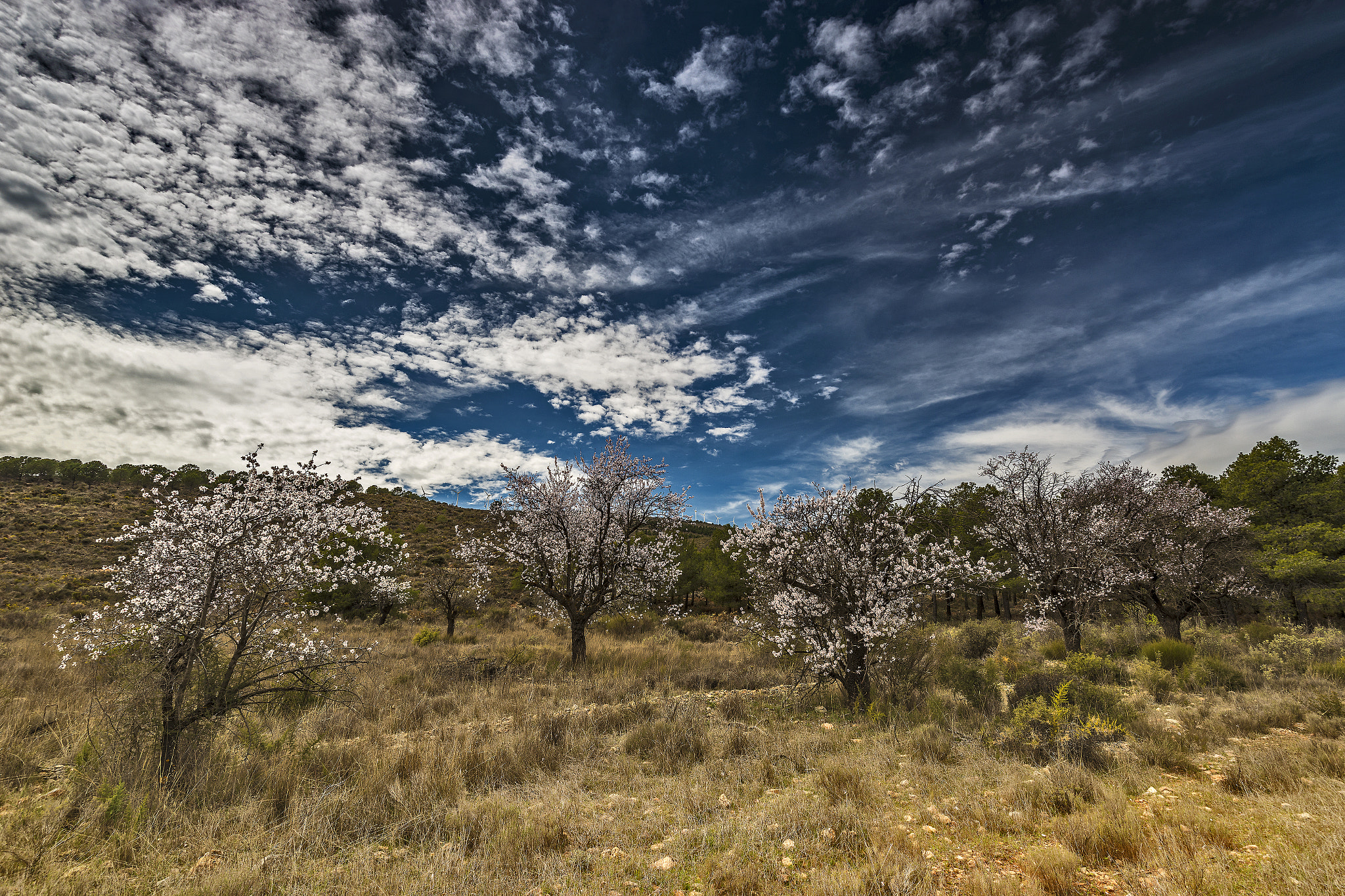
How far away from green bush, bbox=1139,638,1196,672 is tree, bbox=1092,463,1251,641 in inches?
136

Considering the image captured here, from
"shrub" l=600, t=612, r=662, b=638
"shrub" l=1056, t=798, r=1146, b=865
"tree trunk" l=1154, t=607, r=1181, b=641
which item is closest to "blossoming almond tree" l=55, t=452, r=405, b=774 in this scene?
"shrub" l=1056, t=798, r=1146, b=865

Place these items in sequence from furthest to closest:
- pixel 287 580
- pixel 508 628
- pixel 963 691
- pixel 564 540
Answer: pixel 508 628 → pixel 564 540 → pixel 963 691 → pixel 287 580

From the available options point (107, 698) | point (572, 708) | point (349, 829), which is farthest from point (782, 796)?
point (107, 698)

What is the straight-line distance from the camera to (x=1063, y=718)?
8.62 metres

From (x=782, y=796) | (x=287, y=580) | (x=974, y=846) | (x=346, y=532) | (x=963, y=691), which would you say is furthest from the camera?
(x=963, y=691)

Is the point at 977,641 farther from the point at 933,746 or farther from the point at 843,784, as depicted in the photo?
the point at 843,784

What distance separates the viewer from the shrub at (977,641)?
18.8 metres

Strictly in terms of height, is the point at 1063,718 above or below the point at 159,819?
above

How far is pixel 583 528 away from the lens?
62.2ft

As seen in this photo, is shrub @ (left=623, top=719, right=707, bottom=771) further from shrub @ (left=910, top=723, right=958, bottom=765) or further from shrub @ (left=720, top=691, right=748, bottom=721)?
shrub @ (left=910, top=723, right=958, bottom=765)

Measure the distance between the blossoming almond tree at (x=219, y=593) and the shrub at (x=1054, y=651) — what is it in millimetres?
21533

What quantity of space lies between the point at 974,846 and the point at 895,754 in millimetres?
3182

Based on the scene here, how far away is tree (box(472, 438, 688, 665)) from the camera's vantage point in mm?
18000

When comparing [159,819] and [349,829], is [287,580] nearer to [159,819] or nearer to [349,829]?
[159,819]
